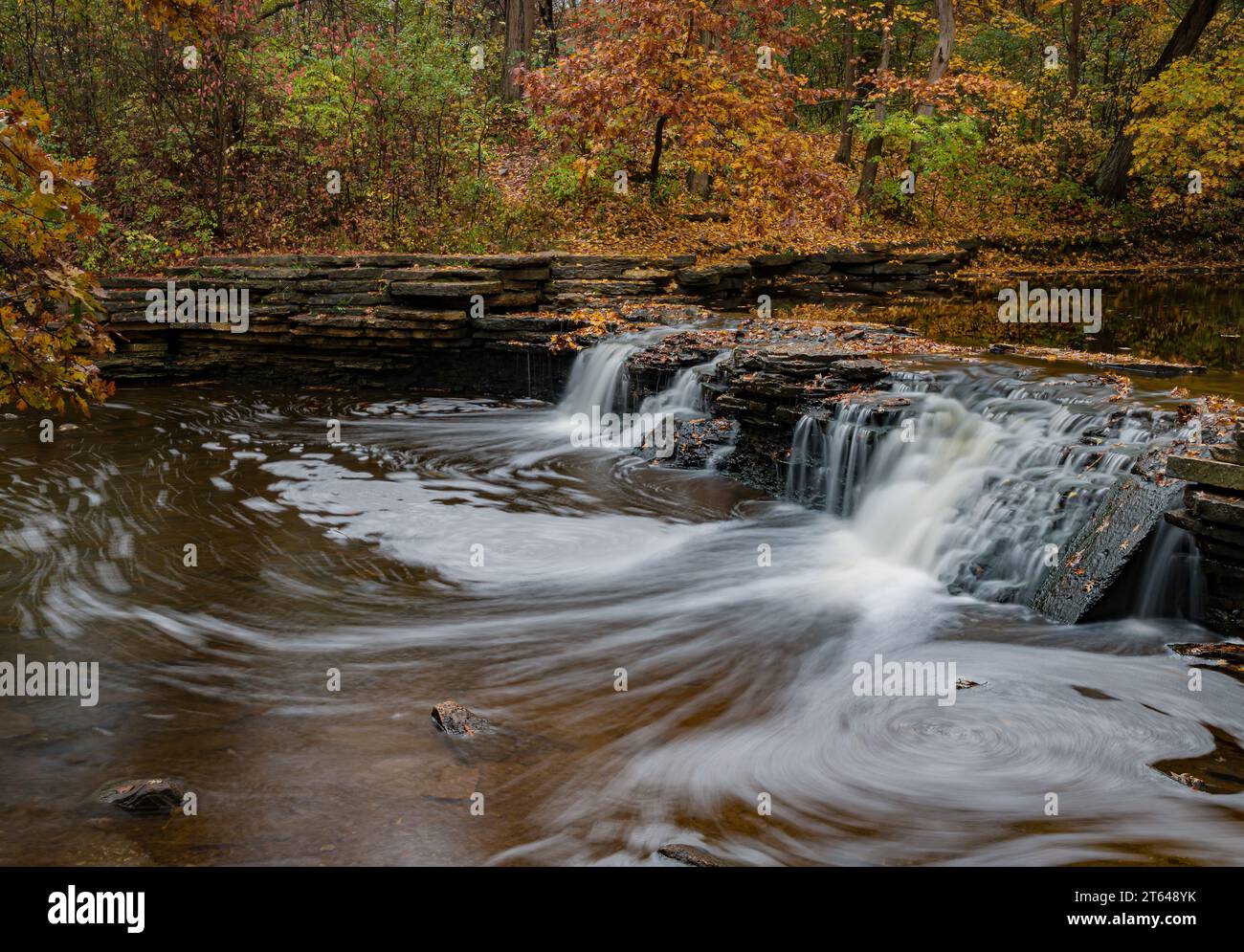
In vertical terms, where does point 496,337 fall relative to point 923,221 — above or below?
below

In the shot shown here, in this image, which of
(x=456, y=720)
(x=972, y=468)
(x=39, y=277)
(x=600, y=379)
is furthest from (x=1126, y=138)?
(x=39, y=277)

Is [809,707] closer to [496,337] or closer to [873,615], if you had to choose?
[873,615]

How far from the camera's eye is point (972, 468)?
25.1ft

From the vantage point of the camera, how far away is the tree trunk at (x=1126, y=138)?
65.7 ft

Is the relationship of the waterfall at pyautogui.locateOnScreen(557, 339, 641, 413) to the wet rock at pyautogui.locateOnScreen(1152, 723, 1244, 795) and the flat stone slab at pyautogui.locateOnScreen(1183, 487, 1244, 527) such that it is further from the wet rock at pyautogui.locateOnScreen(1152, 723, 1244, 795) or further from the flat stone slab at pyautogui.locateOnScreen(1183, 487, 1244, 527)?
the wet rock at pyautogui.locateOnScreen(1152, 723, 1244, 795)

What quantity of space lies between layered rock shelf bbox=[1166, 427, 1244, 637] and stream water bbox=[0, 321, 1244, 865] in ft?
1.01

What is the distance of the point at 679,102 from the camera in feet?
53.3

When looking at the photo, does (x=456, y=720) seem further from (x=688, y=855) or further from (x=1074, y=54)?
(x=1074, y=54)

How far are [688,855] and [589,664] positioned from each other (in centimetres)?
217

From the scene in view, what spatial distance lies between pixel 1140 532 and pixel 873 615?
176 cm
